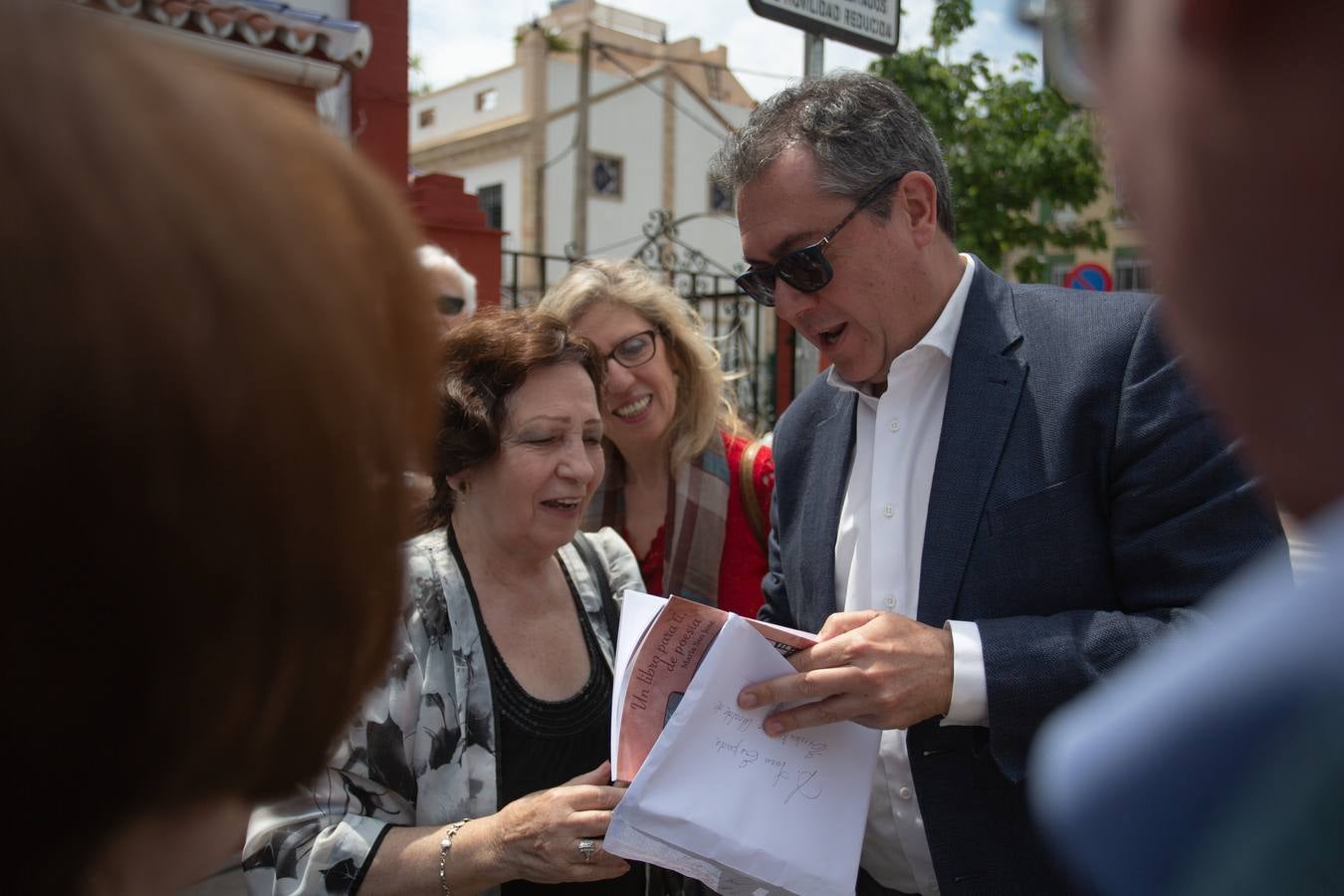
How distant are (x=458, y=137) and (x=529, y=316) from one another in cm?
3321

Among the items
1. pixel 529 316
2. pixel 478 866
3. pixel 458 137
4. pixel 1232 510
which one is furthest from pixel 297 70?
pixel 458 137

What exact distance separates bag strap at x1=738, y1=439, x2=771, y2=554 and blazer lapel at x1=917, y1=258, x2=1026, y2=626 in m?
1.13

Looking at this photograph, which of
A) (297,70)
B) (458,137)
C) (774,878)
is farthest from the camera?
(458,137)

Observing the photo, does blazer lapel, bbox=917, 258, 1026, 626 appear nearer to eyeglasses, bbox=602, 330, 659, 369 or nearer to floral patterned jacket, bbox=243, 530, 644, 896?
floral patterned jacket, bbox=243, 530, 644, 896

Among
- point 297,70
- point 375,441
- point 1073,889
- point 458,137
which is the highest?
point 458,137

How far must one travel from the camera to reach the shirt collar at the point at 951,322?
2.13 meters

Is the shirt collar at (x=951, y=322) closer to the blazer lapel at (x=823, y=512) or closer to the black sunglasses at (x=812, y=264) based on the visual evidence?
the blazer lapel at (x=823, y=512)

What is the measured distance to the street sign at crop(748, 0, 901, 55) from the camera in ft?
9.09

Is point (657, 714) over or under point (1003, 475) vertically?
Result: under

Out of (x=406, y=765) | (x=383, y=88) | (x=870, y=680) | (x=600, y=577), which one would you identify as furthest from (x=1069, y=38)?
(x=383, y=88)

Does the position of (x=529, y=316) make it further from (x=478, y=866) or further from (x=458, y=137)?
(x=458, y=137)

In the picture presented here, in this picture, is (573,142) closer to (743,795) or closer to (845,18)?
(845,18)

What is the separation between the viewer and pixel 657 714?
1.78 meters

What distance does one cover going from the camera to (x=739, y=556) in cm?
306
